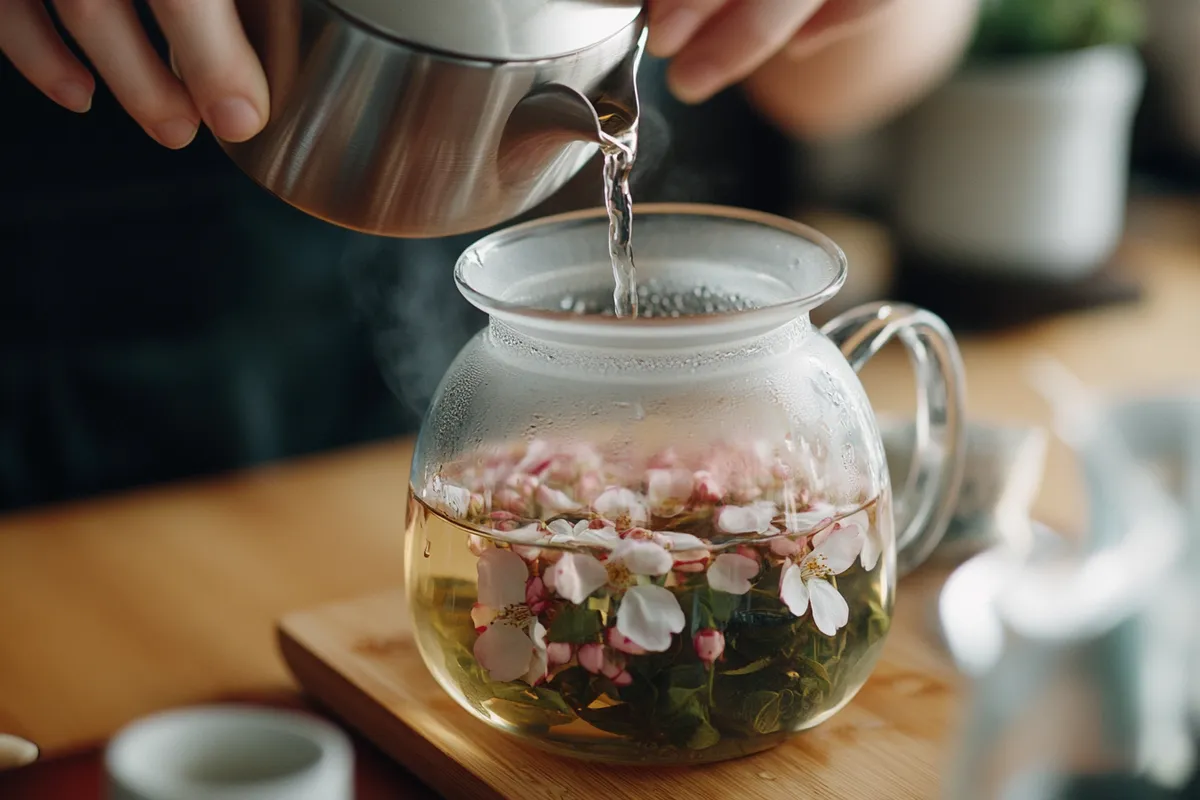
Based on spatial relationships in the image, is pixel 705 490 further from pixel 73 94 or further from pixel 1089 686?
pixel 73 94

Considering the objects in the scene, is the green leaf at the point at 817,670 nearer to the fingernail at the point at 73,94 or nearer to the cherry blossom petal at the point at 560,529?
the cherry blossom petal at the point at 560,529

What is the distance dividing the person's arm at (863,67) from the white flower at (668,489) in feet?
2.10

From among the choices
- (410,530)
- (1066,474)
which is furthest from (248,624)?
(1066,474)

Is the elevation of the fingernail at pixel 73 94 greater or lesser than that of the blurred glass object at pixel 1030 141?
greater

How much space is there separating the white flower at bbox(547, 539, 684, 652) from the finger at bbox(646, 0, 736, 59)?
25 cm

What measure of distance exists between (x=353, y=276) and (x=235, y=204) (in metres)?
0.13

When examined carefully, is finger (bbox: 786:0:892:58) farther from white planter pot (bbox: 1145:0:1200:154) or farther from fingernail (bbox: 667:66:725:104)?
white planter pot (bbox: 1145:0:1200:154)

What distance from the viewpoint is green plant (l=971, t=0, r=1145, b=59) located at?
5.15 ft

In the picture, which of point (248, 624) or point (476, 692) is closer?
point (476, 692)

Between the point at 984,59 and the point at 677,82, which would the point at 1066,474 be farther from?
the point at 984,59

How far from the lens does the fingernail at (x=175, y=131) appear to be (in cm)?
61

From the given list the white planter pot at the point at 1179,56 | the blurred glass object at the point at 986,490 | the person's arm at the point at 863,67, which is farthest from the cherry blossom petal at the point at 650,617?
the white planter pot at the point at 1179,56

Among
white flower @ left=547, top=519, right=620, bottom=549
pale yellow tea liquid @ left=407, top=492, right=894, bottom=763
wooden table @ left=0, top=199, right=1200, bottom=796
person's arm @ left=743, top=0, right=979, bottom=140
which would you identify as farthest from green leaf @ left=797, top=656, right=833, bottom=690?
person's arm @ left=743, top=0, right=979, bottom=140

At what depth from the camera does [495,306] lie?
597 mm
